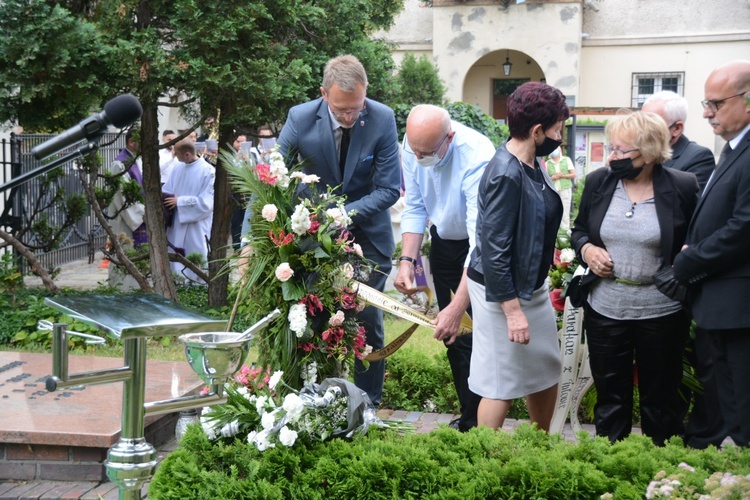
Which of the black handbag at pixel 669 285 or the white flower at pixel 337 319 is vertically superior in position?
the black handbag at pixel 669 285

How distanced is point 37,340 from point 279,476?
5413mm

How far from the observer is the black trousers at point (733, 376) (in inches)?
162

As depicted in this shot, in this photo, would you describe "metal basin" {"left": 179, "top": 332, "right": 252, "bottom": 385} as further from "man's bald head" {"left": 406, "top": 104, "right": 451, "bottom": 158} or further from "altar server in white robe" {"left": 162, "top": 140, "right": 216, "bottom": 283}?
"altar server in white robe" {"left": 162, "top": 140, "right": 216, "bottom": 283}

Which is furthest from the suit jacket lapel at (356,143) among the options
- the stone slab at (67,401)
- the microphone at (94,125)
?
the microphone at (94,125)

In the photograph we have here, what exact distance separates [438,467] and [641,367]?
63.9 inches

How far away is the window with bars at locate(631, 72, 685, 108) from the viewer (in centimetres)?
2812

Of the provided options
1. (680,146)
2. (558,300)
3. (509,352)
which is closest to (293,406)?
(509,352)

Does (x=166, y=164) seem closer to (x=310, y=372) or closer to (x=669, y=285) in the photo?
(x=310, y=372)

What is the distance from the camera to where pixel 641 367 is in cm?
479

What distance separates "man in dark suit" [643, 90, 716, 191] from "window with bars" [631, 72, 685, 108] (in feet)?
78.2

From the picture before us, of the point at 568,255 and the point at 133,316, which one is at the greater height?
the point at 568,255

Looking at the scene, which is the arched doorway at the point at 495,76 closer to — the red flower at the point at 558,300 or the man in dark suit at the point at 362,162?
the red flower at the point at 558,300

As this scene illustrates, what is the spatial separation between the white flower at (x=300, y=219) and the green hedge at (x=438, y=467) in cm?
103

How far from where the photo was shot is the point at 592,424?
20.6 feet
